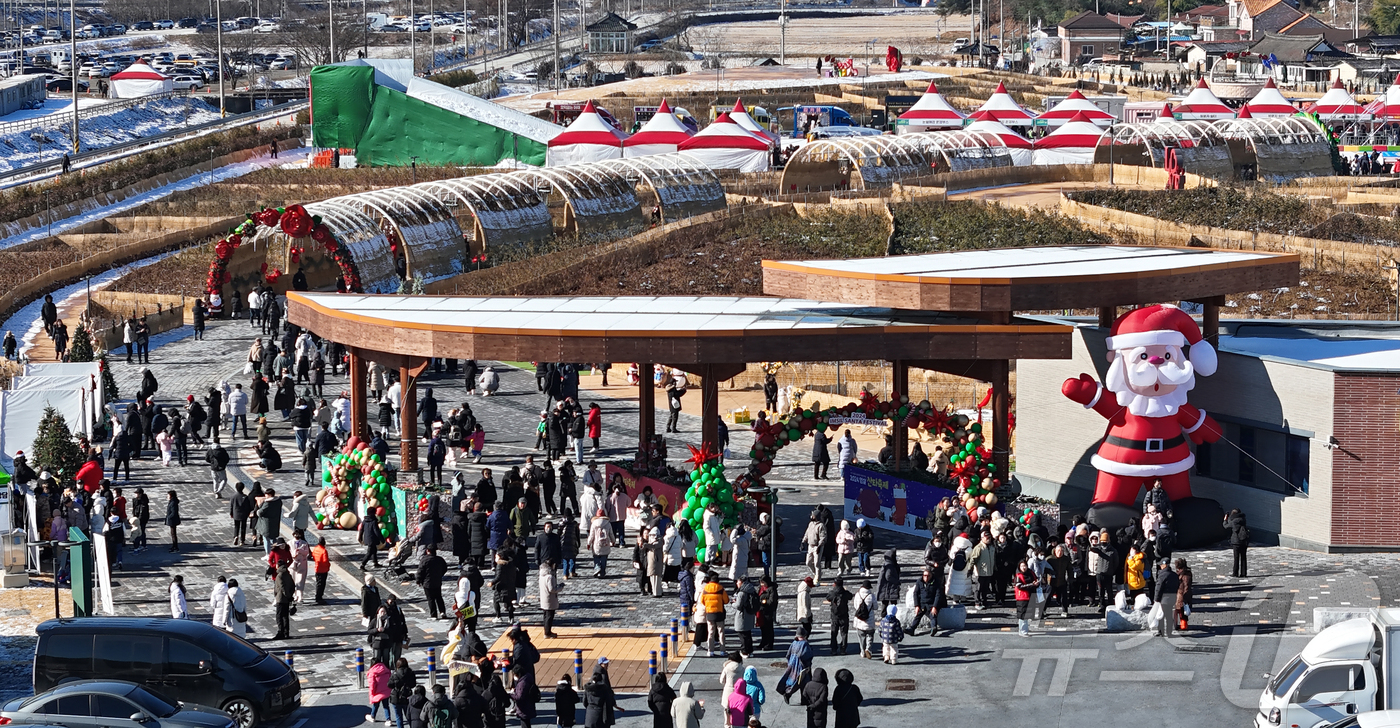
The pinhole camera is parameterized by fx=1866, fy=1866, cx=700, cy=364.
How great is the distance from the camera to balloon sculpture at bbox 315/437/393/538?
29.8m

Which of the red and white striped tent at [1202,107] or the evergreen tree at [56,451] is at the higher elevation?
the red and white striped tent at [1202,107]

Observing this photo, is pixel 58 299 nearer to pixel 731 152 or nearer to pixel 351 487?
pixel 731 152

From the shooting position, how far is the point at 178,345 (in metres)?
46.7

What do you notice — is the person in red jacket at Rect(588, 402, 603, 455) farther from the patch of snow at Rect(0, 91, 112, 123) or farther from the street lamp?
the patch of snow at Rect(0, 91, 112, 123)

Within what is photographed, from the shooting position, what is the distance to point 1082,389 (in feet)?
92.2

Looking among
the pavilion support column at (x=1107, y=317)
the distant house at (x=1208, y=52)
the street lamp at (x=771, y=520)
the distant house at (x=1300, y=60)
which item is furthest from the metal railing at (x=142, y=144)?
the distant house at (x=1300, y=60)

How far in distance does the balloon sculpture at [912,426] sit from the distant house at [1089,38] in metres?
107

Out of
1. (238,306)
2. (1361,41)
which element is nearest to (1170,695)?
(238,306)

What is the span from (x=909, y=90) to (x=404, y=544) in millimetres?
84009

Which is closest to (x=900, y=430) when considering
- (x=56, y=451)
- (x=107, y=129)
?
(x=56, y=451)

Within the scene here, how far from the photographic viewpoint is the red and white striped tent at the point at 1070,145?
69.1m

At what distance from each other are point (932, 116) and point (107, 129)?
47174mm

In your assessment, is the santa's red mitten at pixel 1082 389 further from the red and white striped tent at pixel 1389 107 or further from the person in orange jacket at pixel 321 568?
the red and white striped tent at pixel 1389 107

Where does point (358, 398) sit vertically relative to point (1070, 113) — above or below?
below
